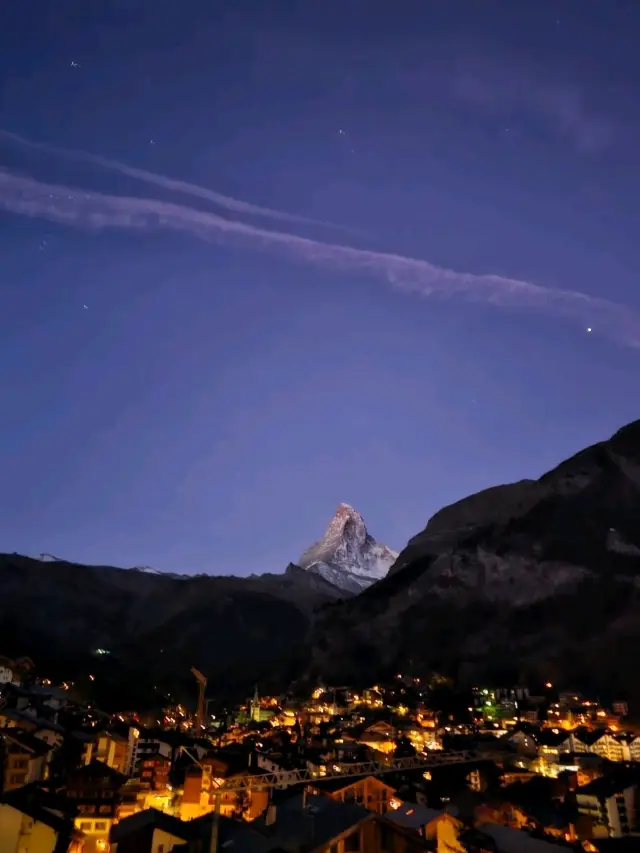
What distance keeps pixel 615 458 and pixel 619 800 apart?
97.7 m

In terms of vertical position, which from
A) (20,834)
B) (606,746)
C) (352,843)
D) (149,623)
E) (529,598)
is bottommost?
(20,834)

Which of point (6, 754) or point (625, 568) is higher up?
point (625, 568)

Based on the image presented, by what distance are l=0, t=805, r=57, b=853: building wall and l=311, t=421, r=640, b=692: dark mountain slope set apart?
75.9 m

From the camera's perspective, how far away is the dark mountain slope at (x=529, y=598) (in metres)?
93.2

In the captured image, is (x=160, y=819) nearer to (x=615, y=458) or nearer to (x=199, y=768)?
(x=199, y=768)

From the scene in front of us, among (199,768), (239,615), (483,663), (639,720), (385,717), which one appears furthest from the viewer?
(239,615)

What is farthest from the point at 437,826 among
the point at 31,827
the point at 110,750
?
the point at 110,750

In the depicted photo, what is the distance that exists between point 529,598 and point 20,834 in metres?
94.3

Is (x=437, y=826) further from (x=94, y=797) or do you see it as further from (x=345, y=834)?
(x=94, y=797)

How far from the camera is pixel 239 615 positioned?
181375mm

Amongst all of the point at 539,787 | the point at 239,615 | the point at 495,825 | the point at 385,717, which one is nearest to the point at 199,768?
the point at 495,825

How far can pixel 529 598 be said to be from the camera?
107 m

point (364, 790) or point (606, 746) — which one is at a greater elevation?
point (606, 746)

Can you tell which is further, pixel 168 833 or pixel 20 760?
pixel 20 760
